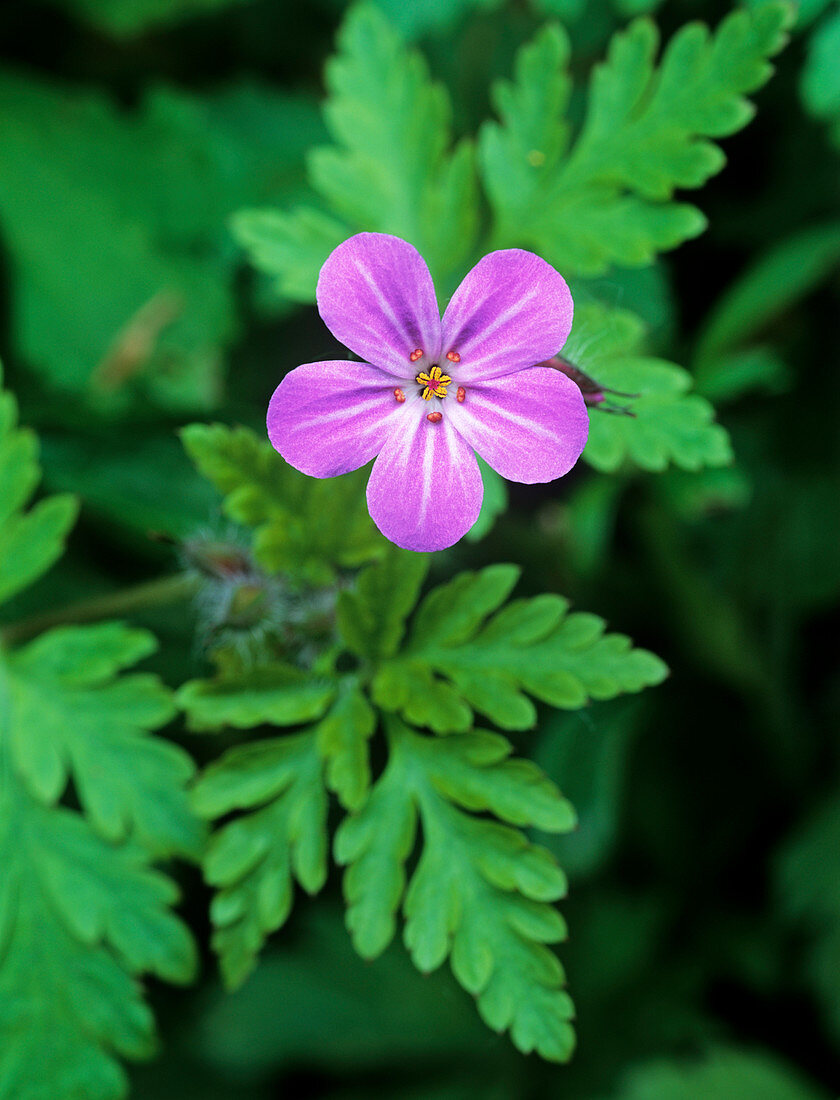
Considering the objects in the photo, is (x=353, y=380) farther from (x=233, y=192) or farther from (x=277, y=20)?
(x=277, y=20)

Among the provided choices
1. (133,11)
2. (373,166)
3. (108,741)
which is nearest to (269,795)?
(108,741)

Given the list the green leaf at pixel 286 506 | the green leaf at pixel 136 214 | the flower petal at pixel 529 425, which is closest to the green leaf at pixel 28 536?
the green leaf at pixel 286 506

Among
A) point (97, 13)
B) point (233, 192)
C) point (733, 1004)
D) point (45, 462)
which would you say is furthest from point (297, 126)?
point (733, 1004)

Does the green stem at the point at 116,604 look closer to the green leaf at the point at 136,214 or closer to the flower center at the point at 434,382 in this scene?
the flower center at the point at 434,382

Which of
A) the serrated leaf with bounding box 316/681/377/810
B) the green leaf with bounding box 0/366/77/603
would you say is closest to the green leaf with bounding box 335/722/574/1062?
the serrated leaf with bounding box 316/681/377/810

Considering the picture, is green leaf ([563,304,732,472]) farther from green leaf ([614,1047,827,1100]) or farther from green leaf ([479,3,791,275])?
green leaf ([614,1047,827,1100])
